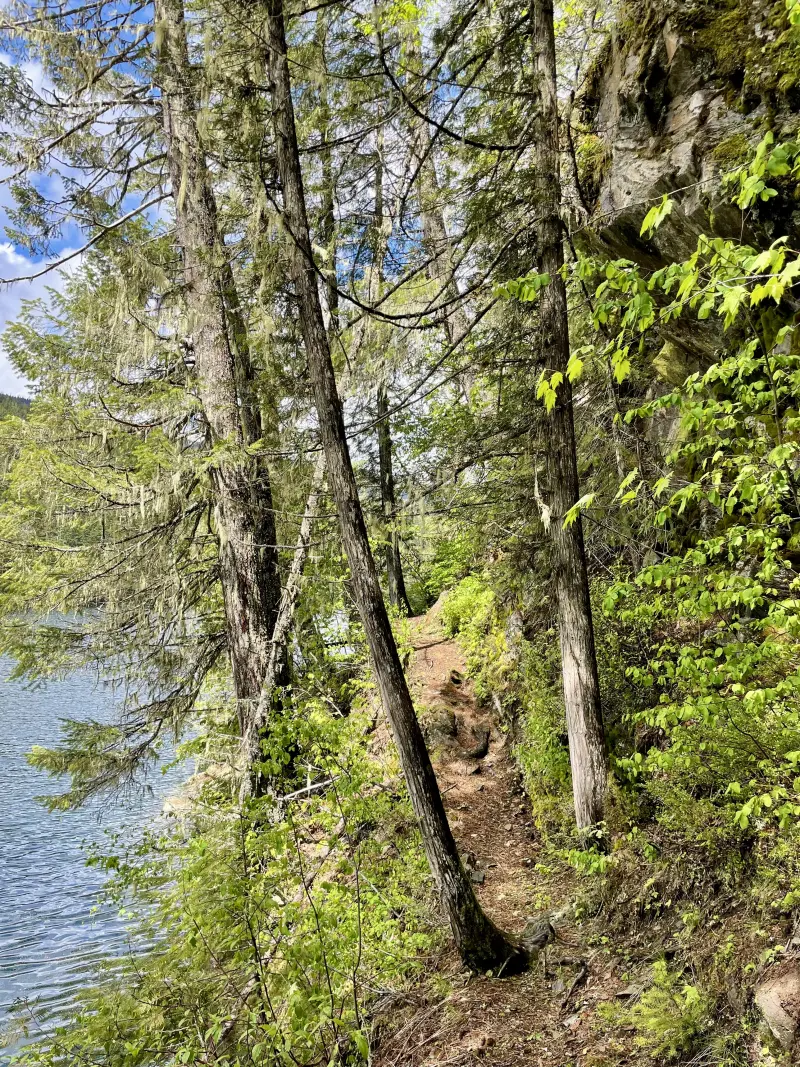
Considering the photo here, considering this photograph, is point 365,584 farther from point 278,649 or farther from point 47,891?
point 47,891

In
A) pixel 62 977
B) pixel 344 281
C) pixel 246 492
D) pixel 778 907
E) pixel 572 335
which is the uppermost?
pixel 344 281

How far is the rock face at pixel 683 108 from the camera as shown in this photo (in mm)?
4344

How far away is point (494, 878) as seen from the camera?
6258mm

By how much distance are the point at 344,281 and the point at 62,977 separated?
28.8 feet

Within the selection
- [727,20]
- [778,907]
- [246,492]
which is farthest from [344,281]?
[778,907]

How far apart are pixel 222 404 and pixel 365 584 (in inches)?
113

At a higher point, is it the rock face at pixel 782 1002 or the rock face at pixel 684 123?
the rock face at pixel 684 123

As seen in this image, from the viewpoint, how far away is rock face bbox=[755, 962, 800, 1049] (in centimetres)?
278

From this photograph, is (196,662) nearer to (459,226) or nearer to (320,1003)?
(320,1003)

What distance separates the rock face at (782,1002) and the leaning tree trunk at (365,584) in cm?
211

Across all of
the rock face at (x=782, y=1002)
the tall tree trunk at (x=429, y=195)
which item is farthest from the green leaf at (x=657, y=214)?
the rock face at (x=782, y=1002)

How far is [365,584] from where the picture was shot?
15.6ft

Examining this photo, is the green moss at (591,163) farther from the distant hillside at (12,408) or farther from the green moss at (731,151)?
the distant hillside at (12,408)

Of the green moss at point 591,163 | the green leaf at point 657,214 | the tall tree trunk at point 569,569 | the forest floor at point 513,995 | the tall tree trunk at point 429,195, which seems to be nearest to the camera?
the green leaf at point 657,214
